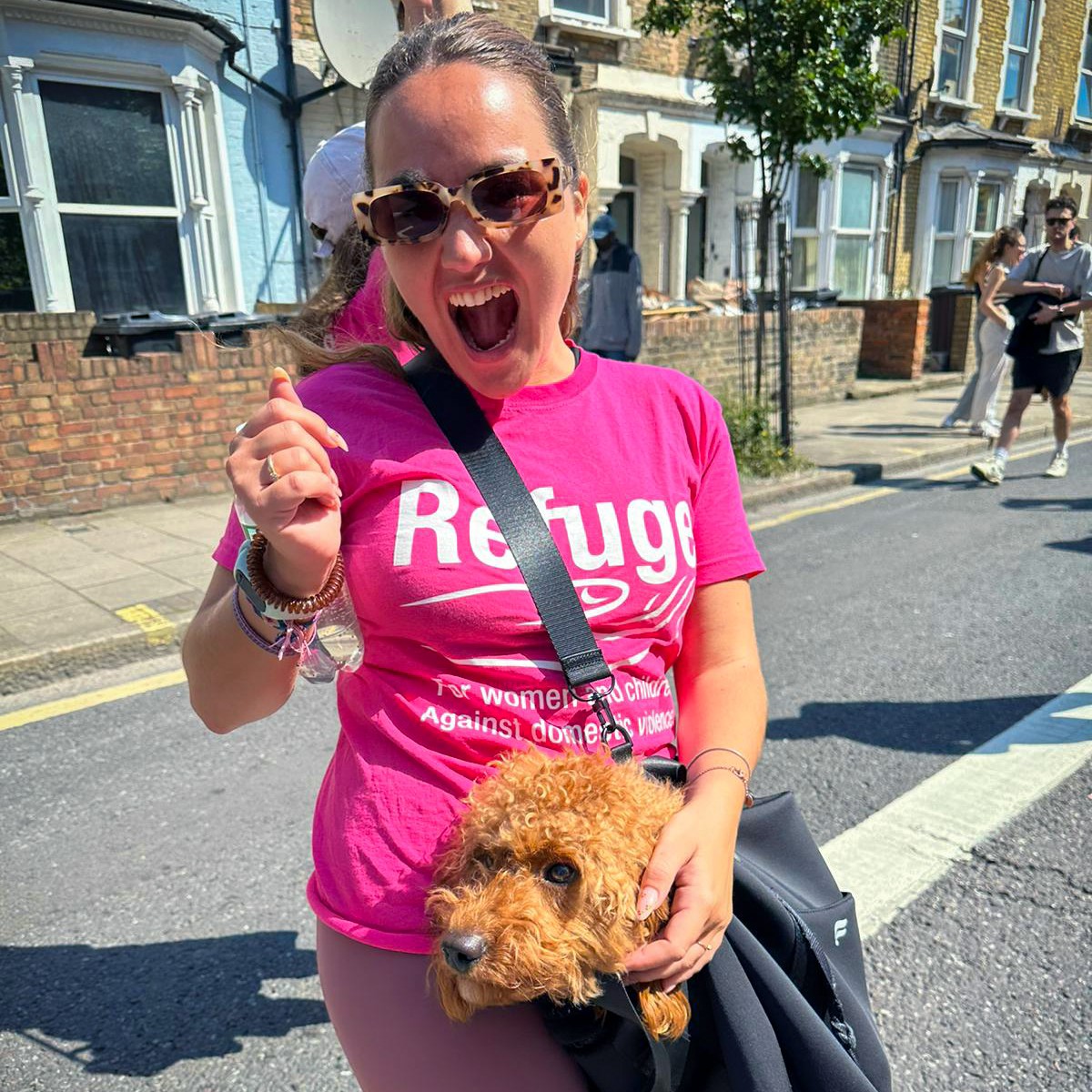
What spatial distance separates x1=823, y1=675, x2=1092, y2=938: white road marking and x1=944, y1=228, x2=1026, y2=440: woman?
7.08 m

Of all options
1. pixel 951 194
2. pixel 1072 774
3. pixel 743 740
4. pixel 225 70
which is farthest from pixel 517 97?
pixel 951 194

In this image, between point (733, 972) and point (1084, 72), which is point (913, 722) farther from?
point (1084, 72)

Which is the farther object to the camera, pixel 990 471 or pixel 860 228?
pixel 860 228

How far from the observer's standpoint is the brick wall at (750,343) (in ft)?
35.8

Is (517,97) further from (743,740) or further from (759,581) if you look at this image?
(759,581)

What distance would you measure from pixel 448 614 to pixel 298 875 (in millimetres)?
2158

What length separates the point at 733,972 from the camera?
1.11 meters

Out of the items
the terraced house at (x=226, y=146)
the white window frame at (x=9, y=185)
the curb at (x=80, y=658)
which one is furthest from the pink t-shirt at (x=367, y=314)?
the white window frame at (x=9, y=185)

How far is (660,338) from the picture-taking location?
35.4ft

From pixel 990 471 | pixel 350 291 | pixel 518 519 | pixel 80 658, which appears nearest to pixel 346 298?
pixel 350 291

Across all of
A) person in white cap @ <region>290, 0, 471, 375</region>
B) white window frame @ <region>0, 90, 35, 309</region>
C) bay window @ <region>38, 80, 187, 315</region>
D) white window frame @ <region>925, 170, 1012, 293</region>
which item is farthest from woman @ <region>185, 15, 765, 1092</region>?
white window frame @ <region>925, 170, 1012, 293</region>

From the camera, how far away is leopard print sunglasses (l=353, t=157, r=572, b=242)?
1.16 meters

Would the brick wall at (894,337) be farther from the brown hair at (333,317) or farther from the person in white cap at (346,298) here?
the brown hair at (333,317)

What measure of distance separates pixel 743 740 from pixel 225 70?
9870mm
